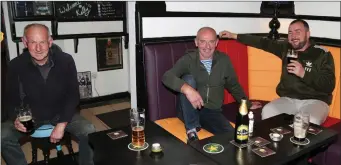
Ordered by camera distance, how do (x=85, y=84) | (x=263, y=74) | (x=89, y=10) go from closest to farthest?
(x=263, y=74), (x=89, y=10), (x=85, y=84)

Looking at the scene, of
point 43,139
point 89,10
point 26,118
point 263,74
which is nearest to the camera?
point 26,118

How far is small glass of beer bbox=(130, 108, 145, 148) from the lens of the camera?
1.85 metres

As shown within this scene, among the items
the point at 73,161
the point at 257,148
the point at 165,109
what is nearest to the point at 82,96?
the point at 73,161

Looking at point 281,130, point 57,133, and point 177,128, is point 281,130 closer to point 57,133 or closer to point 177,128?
point 177,128

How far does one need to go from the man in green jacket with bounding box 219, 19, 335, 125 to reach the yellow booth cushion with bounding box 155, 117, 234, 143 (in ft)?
2.12

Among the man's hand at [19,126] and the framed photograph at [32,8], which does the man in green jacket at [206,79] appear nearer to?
the man's hand at [19,126]

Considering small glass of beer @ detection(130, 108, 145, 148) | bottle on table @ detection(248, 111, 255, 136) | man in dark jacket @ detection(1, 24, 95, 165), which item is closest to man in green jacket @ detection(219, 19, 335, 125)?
bottle on table @ detection(248, 111, 255, 136)

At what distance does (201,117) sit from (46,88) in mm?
1319

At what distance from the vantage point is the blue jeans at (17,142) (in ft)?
7.96

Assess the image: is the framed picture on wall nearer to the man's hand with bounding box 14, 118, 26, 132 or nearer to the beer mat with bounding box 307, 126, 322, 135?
the man's hand with bounding box 14, 118, 26, 132

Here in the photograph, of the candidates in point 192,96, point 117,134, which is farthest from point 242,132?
point 117,134

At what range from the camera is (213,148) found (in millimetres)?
1854

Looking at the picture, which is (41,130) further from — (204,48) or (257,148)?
(257,148)

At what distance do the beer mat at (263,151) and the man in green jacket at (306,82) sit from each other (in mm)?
1092
